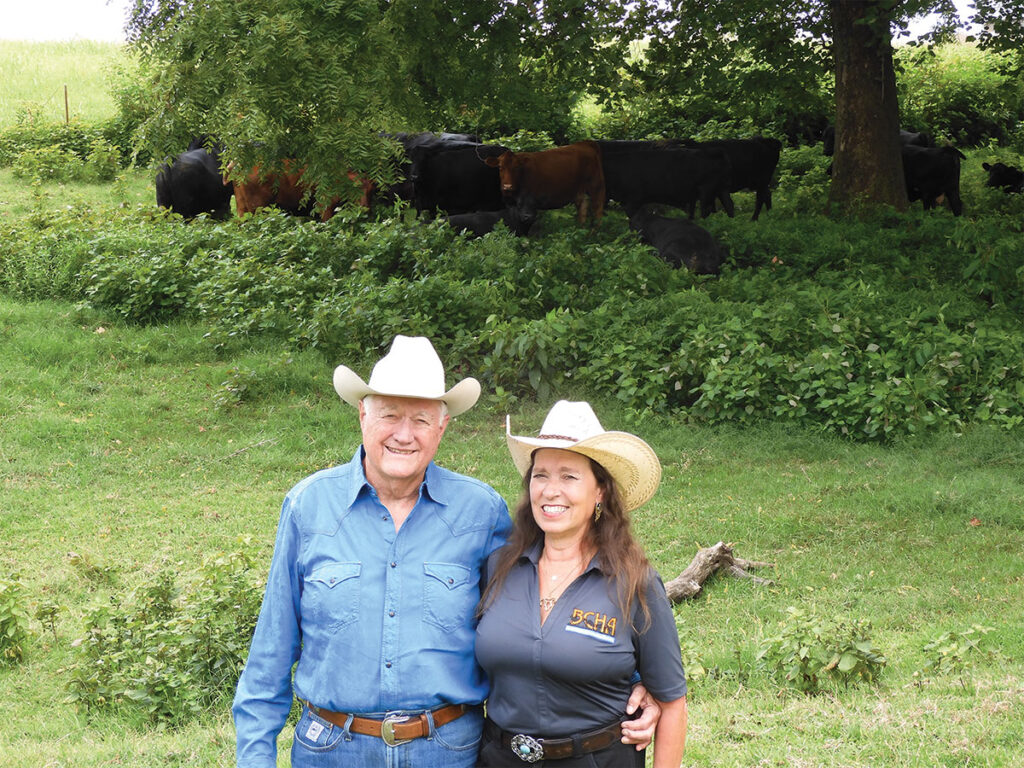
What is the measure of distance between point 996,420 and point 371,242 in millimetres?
7661

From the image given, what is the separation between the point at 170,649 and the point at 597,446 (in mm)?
3580

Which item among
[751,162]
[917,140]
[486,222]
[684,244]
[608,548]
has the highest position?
[917,140]

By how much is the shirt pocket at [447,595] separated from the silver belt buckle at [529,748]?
0.35 m

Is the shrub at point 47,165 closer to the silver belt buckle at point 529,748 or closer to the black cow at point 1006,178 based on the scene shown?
the black cow at point 1006,178

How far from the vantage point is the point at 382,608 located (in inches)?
126

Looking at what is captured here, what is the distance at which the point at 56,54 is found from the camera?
129ft

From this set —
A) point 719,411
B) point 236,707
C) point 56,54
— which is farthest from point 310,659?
point 56,54

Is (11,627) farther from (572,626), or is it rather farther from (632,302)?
(632,302)

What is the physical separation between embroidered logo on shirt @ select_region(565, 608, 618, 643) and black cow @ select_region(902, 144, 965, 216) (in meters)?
16.0

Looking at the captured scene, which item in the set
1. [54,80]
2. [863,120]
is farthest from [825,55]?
[54,80]

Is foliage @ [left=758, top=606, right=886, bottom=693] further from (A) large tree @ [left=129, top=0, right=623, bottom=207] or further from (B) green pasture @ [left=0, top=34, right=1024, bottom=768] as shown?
(A) large tree @ [left=129, top=0, right=623, bottom=207]

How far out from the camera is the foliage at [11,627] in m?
6.58

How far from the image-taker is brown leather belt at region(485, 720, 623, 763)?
3.13m

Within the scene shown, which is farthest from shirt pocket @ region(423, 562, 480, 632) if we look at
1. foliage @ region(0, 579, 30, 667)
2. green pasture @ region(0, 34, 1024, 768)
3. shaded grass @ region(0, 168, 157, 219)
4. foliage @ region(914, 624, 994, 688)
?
shaded grass @ region(0, 168, 157, 219)
